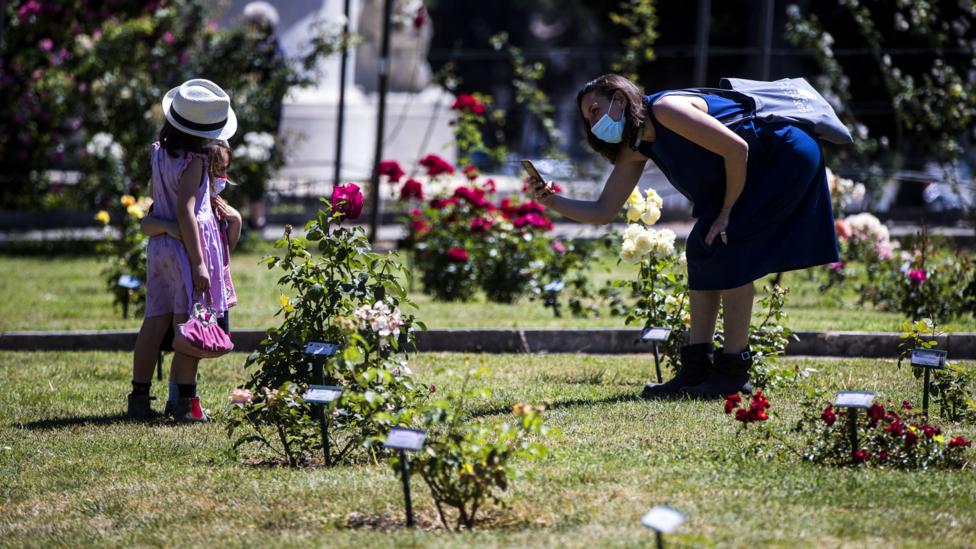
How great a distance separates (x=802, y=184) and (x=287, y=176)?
1236cm

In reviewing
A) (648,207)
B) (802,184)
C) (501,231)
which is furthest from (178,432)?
(501,231)

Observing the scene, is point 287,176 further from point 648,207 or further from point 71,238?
point 648,207

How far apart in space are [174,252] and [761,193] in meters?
2.48

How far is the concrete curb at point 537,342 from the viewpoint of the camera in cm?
729

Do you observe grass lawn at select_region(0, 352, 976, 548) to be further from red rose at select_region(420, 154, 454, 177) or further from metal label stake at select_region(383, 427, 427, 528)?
red rose at select_region(420, 154, 454, 177)

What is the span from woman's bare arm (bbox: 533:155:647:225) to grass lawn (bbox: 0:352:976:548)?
0.81 m

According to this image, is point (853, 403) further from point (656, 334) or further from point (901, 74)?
point (901, 74)

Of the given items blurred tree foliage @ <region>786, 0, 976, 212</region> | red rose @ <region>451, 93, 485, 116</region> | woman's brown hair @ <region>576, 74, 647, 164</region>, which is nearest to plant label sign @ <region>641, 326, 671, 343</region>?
woman's brown hair @ <region>576, 74, 647, 164</region>

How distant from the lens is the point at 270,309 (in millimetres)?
9430

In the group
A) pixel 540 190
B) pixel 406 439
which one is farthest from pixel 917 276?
pixel 406 439

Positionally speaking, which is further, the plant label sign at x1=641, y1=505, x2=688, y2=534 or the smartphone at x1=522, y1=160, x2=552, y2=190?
the smartphone at x1=522, y1=160, x2=552, y2=190

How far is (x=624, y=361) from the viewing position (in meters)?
7.14

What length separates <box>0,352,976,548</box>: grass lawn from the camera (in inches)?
152

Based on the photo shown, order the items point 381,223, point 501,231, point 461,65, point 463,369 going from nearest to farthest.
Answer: point 463,369 < point 501,231 < point 381,223 < point 461,65
